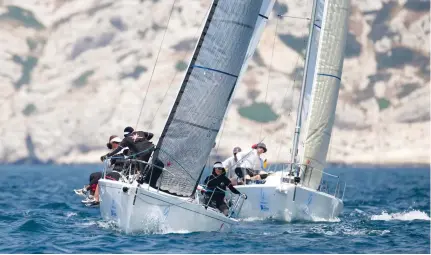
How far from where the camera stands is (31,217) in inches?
898

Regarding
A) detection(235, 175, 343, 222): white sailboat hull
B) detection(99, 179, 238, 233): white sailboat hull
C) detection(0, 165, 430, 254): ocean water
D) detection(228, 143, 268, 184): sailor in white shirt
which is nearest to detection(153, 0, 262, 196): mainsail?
detection(99, 179, 238, 233): white sailboat hull

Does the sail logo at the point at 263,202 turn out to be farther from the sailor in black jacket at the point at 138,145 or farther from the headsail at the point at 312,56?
the sailor in black jacket at the point at 138,145

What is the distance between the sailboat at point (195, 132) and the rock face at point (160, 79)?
91.8 metres

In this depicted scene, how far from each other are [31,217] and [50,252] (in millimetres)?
6927

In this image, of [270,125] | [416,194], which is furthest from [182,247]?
[270,125]

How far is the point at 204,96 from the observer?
18.5m

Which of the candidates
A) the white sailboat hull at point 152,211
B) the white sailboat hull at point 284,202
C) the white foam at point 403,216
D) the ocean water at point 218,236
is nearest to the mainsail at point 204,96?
the white sailboat hull at point 152,211

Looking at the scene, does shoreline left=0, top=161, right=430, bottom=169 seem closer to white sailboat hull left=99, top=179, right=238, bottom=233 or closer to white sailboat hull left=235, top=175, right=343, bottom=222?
white sailboat hull left=235, top=175, right=343, bottom=222

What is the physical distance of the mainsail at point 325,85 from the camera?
26312mm

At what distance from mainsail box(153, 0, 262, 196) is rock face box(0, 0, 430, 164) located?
91759 millimetres

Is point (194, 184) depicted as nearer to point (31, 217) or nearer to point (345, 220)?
point (31, 217)

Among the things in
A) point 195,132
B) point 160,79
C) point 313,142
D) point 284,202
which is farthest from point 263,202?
point 160,79

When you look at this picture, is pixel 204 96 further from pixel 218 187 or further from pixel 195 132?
pixel 218 187

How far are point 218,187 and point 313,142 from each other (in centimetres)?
753
